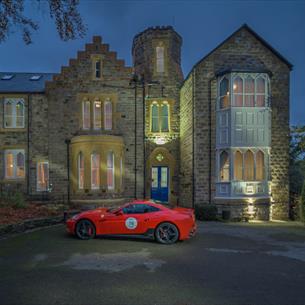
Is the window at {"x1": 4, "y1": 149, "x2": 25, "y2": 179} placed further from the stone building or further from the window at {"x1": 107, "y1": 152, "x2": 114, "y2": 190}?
the window at {"x1": 107, "y1": 152, "x2": 114, "y2": 190}

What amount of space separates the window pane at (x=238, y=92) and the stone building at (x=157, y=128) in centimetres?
5

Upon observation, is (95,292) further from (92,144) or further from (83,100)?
(83,100)

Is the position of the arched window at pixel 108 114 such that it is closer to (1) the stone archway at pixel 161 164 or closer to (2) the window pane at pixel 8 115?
(1) the stone archway at pixel 161 164

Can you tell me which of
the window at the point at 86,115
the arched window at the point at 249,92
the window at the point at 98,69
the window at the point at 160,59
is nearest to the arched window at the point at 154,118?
the window at the point at 160,59

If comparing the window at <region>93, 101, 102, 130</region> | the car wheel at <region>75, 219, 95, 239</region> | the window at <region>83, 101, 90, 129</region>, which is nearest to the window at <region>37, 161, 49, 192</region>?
the window at <region>83, 101, 90, 129</region>

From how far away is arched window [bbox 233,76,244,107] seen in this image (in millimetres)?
15797

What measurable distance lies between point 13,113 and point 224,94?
13.5 meters

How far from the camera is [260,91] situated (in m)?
16.0

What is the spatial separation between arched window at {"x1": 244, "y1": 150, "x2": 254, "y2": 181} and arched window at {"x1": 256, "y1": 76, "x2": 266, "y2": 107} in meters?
2.71

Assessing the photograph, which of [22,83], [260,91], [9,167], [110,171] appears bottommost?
[110,171]

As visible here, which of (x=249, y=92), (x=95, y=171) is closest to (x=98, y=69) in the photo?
(x=95, y=171)

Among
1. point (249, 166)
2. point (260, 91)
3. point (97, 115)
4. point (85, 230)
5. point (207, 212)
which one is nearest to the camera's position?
point (85, 230)

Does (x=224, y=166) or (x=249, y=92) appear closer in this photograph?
(x=249, y=92)

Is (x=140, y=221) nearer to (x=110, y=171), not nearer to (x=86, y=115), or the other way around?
(x=110, y=171)
